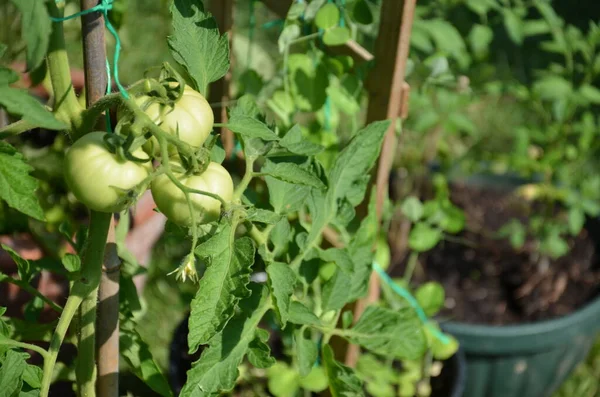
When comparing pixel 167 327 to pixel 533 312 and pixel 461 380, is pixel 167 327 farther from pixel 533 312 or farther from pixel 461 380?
pixel 533 312

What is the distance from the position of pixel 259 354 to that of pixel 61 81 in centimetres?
40

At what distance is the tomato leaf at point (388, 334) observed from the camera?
1017 mm

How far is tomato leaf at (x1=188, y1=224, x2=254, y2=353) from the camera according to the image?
673 mm

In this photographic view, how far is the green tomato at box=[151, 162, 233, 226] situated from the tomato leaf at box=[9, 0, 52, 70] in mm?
175

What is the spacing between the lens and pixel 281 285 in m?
0.78

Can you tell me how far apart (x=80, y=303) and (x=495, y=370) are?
1.30 metres

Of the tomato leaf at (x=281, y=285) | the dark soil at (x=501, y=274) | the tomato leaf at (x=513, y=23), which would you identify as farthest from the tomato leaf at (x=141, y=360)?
the tomato leaf at (x=513, y=23)

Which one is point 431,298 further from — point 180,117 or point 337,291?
point 180,117

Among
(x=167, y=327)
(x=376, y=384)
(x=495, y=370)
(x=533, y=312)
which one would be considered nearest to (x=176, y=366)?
(x=376, y=384)

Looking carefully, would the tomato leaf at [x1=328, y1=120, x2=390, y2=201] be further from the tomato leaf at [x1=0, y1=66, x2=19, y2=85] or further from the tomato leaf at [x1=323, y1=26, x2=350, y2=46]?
the tomato leaf at [x1=0, y1=66, x2=19, y2=85]

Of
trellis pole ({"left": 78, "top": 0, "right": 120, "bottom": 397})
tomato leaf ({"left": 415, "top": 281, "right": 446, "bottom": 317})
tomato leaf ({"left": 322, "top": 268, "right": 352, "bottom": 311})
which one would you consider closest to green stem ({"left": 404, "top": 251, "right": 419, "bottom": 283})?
tomato leaf ({"left": 415, "top": 281, "right": 446, "bottom": 317})

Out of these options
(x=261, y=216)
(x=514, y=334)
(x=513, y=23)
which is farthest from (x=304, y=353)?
(x=513, y=23)

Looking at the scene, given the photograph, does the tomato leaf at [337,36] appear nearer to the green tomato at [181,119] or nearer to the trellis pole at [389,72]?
the trellis pole at [389,72]

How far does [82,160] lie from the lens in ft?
2.06
